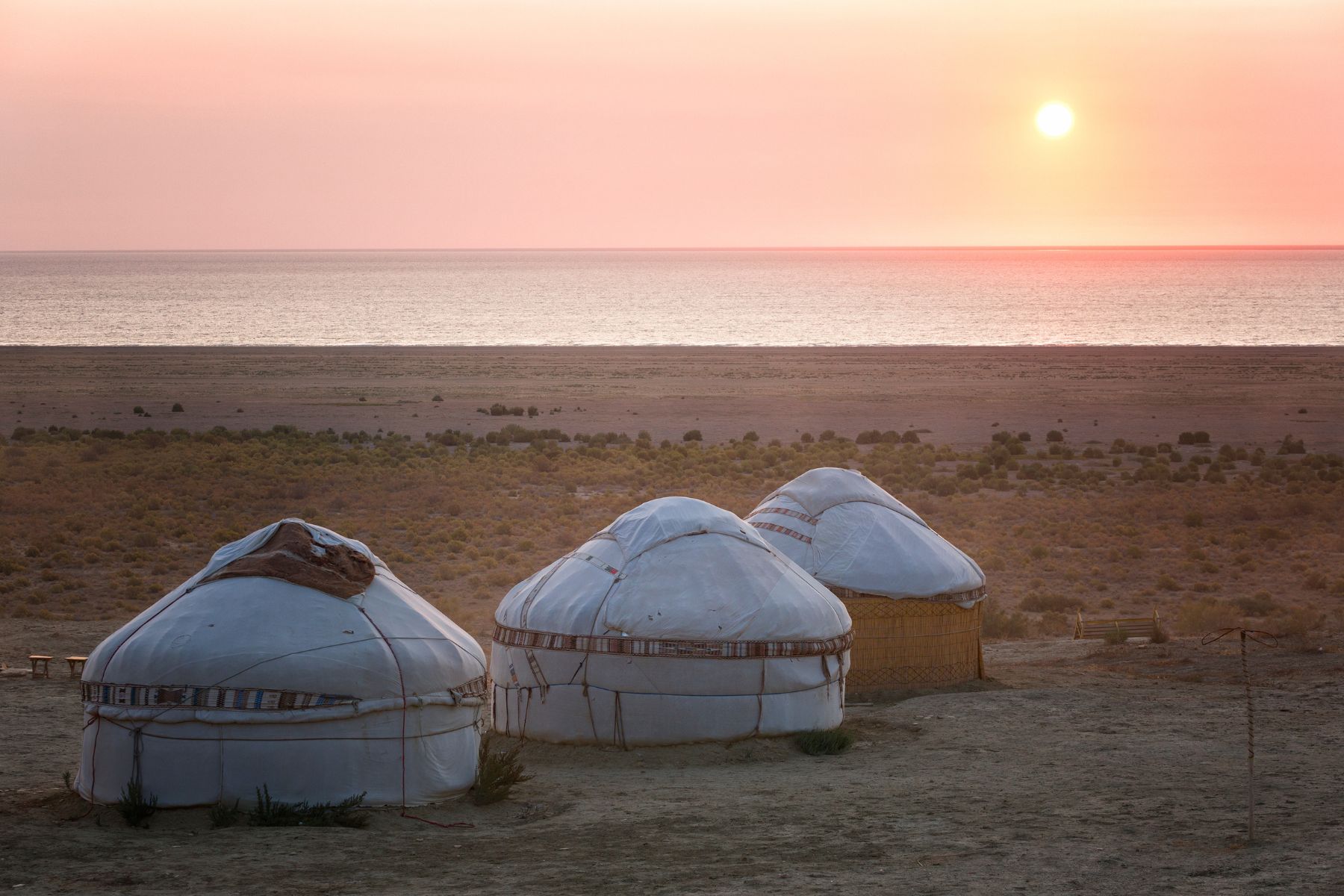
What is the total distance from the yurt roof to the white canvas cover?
5.49 m

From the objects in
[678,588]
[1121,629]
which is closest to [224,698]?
[678,588]

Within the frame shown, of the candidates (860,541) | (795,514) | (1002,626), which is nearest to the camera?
(860,541)

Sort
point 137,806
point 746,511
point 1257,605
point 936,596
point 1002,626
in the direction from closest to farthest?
point 137,806
point 936,596
point 1002,626
point 1257,605
point 746,511

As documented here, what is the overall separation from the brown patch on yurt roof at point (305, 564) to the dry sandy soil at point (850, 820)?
1855mm

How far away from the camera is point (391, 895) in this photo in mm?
8844

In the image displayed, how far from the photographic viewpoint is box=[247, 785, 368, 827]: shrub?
1037cm

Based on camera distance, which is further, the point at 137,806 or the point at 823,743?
the point at 823,743

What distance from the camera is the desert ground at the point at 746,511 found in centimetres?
969

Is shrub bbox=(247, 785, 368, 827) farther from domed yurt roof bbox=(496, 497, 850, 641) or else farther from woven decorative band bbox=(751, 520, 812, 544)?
woven decorative band bbox=(751, 520, 812, 544)

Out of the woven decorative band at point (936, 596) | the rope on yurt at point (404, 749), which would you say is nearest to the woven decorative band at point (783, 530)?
the woven decorative band at point (936, 596)

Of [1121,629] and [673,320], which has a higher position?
[673,320]

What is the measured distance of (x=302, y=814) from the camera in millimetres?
10453

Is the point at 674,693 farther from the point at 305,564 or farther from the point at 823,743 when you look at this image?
the point at 305,564

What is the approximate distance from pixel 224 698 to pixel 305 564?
4.72 ft
